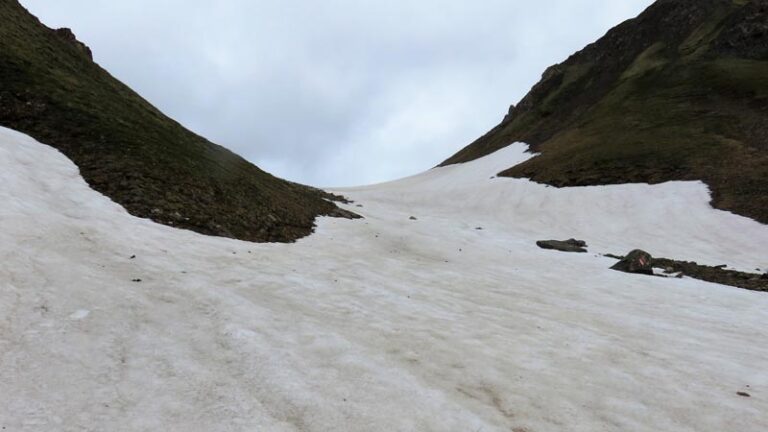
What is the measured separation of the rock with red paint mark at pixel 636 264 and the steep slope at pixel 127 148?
1576 centimetres

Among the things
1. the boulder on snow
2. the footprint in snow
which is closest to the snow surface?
the footprint in snow

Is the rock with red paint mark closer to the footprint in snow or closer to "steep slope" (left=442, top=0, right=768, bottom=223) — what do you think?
"steep slope" (left=442, top=0, right=768, bottom=223)

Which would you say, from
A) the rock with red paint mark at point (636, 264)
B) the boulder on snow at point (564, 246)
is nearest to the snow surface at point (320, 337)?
the rock with red paint mark at point (636, 264)

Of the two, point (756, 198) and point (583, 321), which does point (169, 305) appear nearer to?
point (583, 321)

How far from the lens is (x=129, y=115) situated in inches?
1032

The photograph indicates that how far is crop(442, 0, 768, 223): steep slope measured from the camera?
47.6m

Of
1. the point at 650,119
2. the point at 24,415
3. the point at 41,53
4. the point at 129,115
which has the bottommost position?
the point at 24,415

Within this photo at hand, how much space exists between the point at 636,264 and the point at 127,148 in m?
24.5

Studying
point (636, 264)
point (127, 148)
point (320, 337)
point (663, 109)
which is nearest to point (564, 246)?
point (636, 264)

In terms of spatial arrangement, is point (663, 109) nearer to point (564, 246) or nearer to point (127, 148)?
point (564, 246)

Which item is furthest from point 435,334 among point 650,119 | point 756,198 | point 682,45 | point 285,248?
point 682,45

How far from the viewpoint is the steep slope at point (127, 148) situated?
18.1 metres

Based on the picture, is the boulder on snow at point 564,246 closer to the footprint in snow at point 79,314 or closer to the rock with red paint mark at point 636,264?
the rock with red paint mark at point 636,264

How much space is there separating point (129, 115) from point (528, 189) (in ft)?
134
